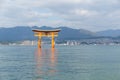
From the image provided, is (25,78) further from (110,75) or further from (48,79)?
(110,75)

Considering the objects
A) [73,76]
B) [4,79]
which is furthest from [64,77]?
[4,79]

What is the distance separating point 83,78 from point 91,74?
12.6 ft

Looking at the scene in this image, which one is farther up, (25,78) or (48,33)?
(48,33)

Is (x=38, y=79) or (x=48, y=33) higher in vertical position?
(x=48, y=33)

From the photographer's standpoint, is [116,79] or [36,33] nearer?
[116,79]

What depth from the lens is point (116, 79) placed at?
41.2 meters

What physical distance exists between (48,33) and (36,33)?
23.6 feet

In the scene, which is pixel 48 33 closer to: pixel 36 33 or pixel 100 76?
pixel 36 33

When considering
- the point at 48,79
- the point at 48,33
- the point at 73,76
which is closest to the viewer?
the point at 48,79

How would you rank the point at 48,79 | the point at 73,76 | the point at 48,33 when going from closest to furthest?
the point at 48,79
the point at 73,76
the point at 48,33

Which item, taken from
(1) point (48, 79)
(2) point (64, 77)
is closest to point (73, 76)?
(2) point (64, 77)

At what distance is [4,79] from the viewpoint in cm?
4084

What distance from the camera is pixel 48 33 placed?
509 ft

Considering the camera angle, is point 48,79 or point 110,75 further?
point 110,75
